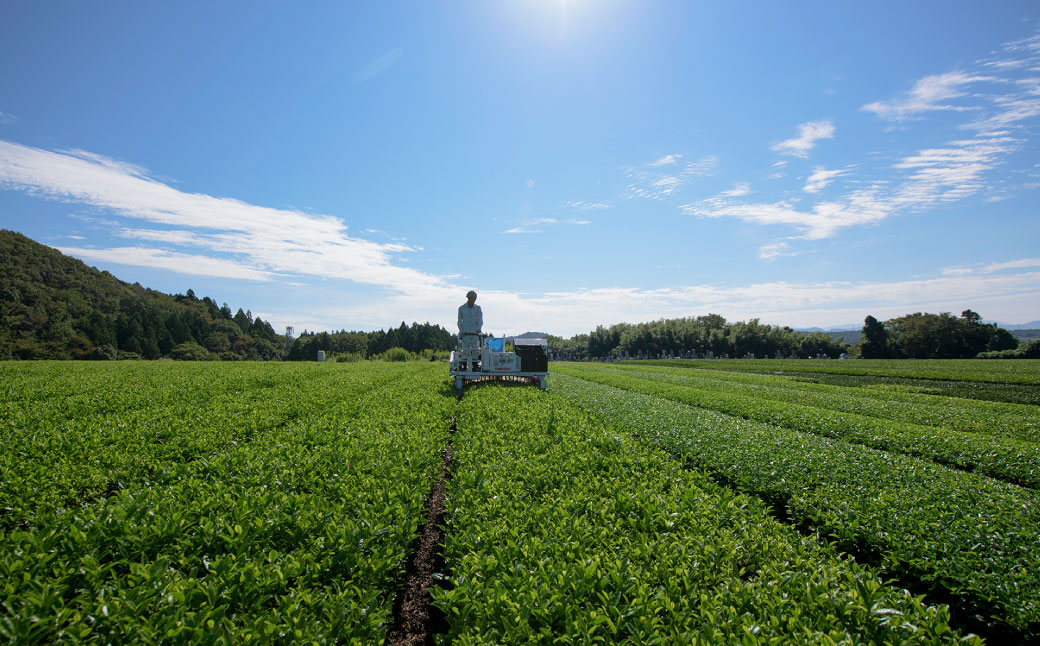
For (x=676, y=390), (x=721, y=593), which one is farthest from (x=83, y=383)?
(x=676, y=390)

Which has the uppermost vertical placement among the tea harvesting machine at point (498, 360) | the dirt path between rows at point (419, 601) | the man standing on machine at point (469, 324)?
the man standing on machine at point (469, 324)

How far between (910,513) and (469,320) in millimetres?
11259

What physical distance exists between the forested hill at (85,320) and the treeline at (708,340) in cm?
6142

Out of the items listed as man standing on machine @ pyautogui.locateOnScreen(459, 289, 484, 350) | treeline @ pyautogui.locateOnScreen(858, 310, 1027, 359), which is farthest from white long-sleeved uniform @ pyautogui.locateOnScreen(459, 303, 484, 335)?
treeline @ pyautogui.locateOnScreen(858, 310, 1027, 359)

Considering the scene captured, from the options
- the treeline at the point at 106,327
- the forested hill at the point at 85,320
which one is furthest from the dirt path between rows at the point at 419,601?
the forested hill at the point at 85,320

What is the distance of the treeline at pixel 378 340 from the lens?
2709 inches

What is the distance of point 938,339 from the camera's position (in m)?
67.4

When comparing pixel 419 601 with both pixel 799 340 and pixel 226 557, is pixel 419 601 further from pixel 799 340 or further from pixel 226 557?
pixel 799 340

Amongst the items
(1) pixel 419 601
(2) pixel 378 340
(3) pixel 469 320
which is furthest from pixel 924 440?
(2) pixel 378 340

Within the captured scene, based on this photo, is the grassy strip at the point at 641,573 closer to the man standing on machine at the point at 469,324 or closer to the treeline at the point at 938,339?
the man standing on machine at the point at 469,324

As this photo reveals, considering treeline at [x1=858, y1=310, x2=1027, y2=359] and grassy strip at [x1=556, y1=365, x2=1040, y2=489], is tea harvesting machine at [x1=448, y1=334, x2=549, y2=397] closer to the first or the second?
grassy strip at [x1=556, y1=365, x2=1040, y2=489]

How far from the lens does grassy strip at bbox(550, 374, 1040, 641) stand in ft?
11.5

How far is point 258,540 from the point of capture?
11.5ft

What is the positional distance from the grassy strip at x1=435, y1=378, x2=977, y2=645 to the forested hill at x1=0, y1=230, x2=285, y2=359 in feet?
198
